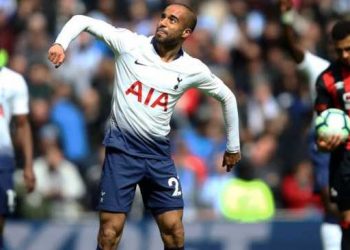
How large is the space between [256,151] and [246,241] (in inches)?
99.4

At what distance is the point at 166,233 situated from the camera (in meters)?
10.8

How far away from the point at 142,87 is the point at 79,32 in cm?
73

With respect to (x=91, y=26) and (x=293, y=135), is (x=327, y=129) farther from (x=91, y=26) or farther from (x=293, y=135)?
(x=293, y=135)

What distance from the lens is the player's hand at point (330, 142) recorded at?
34.8ft

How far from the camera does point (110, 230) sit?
10.5m

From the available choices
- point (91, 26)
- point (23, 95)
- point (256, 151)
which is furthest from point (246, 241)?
point (91, 26)

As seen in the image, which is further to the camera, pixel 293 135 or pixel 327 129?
pixel 293 135

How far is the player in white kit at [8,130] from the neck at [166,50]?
1848mm

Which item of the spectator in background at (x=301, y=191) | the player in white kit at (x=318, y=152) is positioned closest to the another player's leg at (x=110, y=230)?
the player in white kit at (x=318, y=152)

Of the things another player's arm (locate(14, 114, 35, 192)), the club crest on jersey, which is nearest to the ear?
the club crest on jersey

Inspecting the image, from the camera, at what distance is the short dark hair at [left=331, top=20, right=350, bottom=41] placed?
35.0ft

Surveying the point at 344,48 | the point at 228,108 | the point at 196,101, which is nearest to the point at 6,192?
the point at 228,108

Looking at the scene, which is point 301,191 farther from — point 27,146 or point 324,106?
point 324,106

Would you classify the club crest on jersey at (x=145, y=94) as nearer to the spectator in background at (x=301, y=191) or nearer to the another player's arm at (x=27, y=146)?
the another player's arm at (x=27, y=146)
